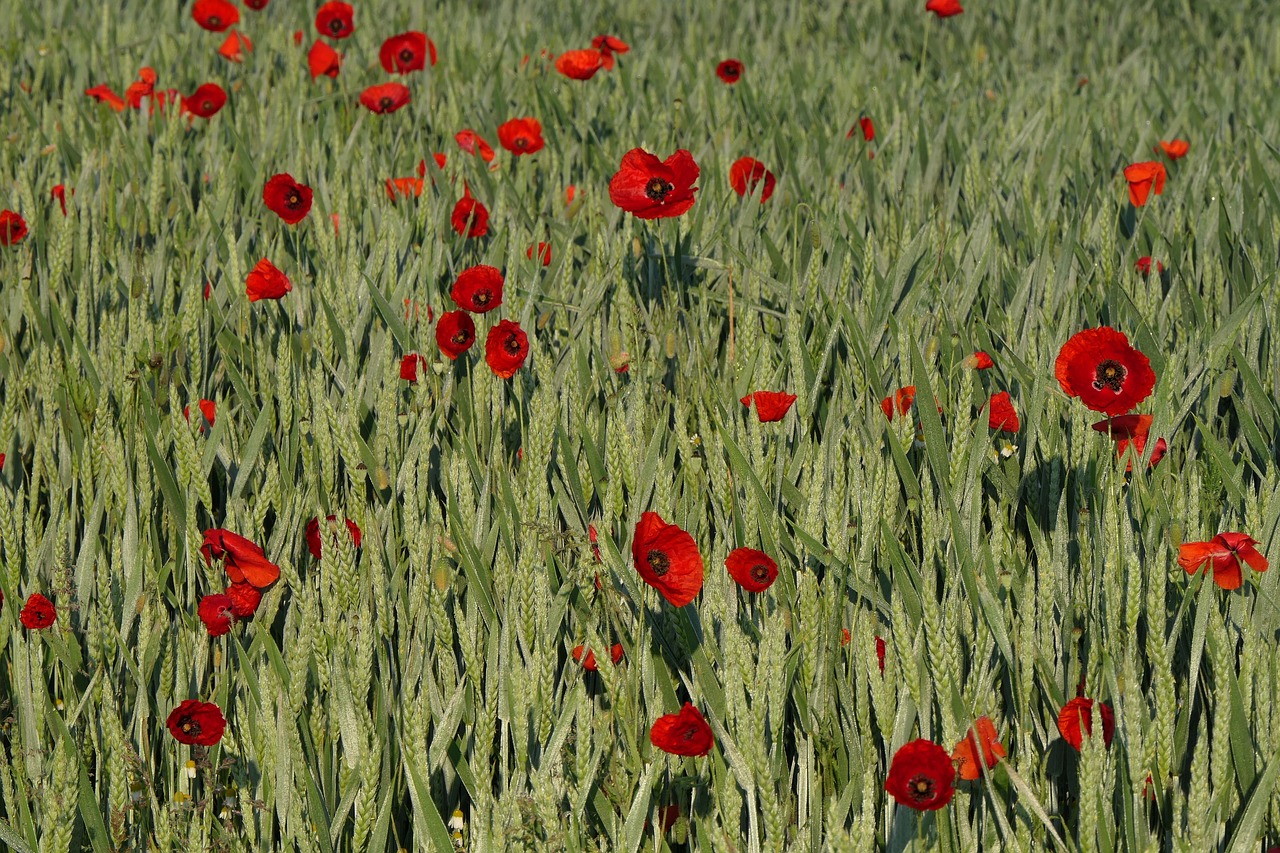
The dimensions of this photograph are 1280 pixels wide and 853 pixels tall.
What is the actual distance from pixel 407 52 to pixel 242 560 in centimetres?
205

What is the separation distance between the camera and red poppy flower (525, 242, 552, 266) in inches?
81.5

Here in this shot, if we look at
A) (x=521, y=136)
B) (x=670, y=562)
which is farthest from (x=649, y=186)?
(x=521, y=136)

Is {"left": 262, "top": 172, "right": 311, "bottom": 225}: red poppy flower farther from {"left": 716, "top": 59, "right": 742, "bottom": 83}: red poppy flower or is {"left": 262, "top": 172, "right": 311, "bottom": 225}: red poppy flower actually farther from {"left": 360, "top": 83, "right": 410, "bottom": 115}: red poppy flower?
{"left": 716, "top": 59, "right": 742, "bottom": 83}: red poppy flower

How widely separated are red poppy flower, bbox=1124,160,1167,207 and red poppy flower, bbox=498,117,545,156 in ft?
3.71

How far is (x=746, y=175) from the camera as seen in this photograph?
244 centimetres

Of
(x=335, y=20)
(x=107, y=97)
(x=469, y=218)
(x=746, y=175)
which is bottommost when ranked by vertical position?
(x=469, y=218)

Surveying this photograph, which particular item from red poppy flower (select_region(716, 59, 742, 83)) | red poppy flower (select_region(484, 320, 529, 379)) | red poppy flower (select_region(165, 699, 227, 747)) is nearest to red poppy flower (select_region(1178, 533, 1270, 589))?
red poppy flower (select_region(484, 320, 529, 379))

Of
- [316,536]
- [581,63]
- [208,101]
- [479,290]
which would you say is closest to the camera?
[316,536]

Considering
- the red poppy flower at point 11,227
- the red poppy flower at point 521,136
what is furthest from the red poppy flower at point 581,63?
the red poppy flower at point 11,227

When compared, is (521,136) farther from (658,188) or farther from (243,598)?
(243,598)

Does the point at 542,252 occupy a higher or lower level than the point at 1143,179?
lower

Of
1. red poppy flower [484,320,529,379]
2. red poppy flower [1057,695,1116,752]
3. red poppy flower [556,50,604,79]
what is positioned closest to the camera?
red poppy flower [1057,695,1116,752]

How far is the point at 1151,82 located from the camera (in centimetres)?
395

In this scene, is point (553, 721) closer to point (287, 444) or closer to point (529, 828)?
point (529, 828)
